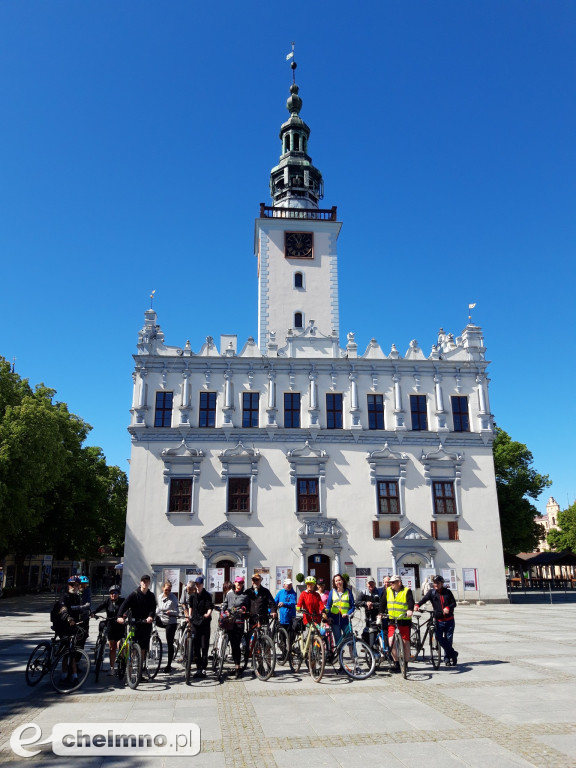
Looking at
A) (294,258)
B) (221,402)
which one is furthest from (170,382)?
(294,258)

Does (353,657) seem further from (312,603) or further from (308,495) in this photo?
(308,495)

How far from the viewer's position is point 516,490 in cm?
4772

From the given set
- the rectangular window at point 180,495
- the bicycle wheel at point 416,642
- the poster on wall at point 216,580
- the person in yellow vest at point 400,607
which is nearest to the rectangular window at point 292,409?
the rectangular window at point 180,495

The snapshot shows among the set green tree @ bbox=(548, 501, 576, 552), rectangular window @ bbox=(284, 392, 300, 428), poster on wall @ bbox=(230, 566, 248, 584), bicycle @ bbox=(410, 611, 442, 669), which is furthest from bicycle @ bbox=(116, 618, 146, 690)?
green tree @ bbox=(548, 501, 576, 552)

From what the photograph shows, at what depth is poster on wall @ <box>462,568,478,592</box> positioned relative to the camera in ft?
108

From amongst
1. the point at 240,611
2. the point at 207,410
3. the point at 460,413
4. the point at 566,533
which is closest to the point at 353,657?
the point at 240,611

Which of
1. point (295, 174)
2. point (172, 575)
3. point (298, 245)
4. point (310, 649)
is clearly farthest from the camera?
point (295, 174)

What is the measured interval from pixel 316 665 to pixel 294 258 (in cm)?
3333

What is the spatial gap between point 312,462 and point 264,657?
871 inches

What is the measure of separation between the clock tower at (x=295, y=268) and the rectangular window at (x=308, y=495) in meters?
9.70

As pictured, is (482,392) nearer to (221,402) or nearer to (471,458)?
(471,458)

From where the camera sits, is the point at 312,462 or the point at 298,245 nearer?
the point at 312,462

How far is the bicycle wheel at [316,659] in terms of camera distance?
1166 cm

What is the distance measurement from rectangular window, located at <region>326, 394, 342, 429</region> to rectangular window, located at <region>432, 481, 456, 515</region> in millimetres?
6803
